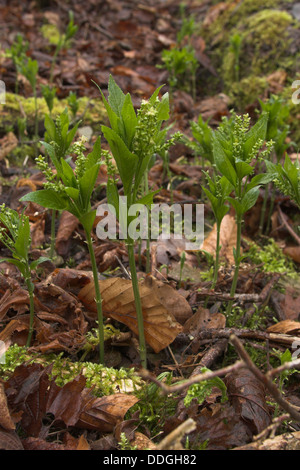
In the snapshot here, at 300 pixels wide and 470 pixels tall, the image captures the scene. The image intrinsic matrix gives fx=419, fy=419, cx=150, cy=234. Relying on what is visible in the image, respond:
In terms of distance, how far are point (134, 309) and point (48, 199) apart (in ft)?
2.64

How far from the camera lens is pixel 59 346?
209 centimetres

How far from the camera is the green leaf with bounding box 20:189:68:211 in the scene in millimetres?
1733

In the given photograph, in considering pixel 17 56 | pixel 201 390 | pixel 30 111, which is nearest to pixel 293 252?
pixel 201 390

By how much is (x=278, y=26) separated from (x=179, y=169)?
264 cm

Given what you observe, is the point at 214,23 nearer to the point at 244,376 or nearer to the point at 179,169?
the point at 179,169

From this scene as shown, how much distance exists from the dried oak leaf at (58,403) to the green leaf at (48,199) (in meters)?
0.73

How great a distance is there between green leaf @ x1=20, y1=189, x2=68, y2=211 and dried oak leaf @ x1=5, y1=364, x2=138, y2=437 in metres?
0.73

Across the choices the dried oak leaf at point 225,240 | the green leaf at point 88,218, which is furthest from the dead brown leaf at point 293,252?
the green leaf at point 88,218

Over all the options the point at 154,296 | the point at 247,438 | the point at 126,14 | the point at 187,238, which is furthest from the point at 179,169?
the point at 126,14

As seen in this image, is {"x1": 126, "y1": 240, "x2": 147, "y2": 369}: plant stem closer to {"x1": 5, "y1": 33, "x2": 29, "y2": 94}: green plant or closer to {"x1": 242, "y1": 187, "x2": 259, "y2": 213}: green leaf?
{"x1": 242, "y1": 187, "x2": 259, "y2": 213}: green leaf

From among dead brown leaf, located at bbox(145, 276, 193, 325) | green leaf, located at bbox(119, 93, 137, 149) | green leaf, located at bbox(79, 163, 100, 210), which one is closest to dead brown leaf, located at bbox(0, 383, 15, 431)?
green leaf, located at bbox(79, 163, 100, 210)

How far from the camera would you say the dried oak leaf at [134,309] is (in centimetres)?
215

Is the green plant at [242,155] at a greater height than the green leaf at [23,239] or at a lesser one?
greater

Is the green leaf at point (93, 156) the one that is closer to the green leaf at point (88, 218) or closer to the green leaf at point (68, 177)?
the green leaf at point (68, 177)
